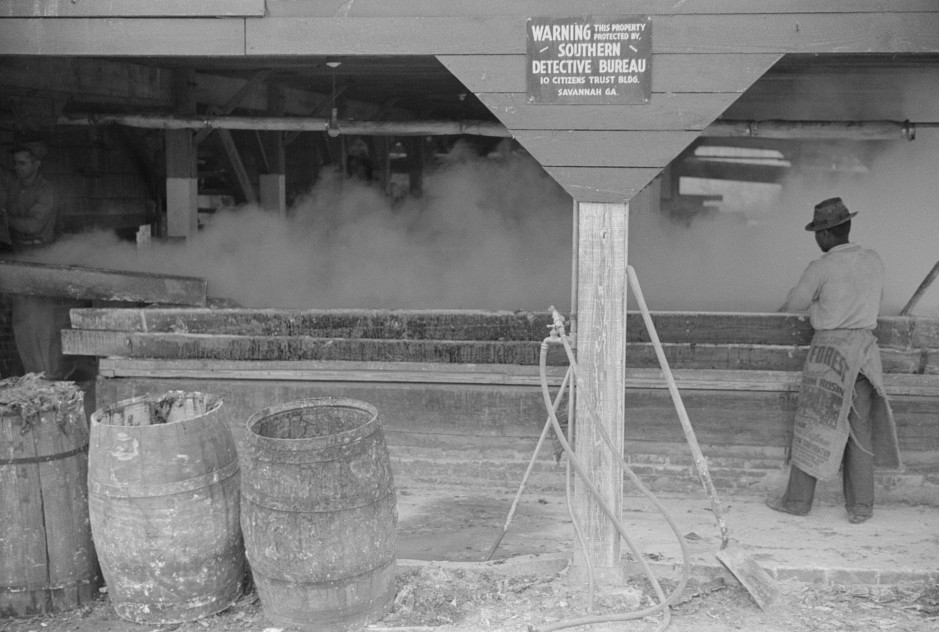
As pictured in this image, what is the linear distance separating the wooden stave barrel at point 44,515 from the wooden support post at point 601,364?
2305 mm

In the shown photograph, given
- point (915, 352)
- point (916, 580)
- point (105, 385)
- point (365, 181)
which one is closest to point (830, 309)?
point (915, 352)

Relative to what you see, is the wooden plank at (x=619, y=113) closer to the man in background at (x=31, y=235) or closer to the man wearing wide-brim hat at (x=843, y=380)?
the man wearing wide-brim hat at (x=843, y=380)

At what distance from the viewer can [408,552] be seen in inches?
205

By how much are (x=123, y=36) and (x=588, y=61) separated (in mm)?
2241

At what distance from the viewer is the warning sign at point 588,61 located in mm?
4230

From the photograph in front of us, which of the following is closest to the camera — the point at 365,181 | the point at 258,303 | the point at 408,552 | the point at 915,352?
the point at 408,552

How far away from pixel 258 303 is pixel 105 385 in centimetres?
144

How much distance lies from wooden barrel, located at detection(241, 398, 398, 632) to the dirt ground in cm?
19

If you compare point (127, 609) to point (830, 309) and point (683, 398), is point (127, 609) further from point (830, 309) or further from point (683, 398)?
point (830, 309)

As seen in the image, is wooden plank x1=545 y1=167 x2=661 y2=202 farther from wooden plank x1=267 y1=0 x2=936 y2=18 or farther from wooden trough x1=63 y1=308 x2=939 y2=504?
wooden trough x1=63 y1=308 x2=939 y2=504

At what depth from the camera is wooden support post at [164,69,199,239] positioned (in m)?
8.20

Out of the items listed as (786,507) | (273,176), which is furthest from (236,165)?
(786,507)

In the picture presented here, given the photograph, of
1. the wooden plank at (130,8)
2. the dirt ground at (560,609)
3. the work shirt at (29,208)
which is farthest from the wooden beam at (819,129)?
the work shirt at (29,208)

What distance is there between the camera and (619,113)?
4.26m
